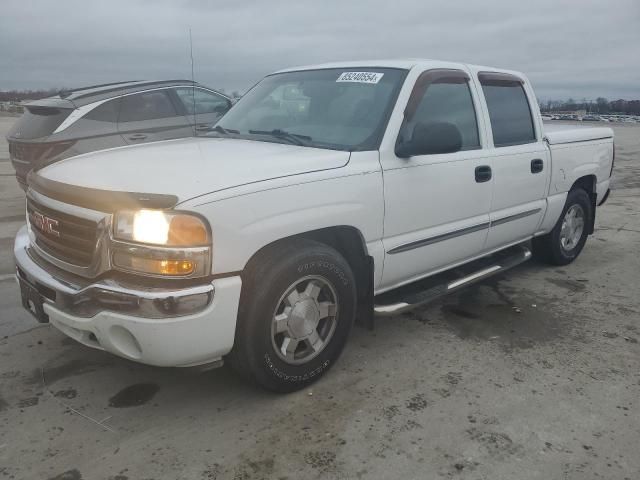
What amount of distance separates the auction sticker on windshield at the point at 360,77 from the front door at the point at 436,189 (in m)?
0.28

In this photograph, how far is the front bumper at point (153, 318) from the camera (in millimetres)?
2670

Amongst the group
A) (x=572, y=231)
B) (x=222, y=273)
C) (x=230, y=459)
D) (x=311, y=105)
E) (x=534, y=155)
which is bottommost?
(x=230, y=459)

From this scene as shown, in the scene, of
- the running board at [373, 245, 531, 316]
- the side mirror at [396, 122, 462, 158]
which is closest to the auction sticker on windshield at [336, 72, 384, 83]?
the side mirror at [396, 122, 462, 158]

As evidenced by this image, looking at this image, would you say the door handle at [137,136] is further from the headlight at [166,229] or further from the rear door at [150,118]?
the headlight at [166,229]

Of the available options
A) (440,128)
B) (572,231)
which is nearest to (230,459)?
(440,128)

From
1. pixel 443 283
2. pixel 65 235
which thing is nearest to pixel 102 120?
pixel 65 235

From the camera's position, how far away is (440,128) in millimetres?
3541

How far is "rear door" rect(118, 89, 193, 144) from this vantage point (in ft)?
22.5

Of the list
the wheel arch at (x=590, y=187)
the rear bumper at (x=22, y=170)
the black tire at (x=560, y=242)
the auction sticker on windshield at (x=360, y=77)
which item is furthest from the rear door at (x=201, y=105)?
the wheel arch at (x=590, y=187)

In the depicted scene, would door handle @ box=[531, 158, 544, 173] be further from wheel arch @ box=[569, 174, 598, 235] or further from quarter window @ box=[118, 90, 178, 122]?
quarter window @ box=[118, 90, 178, 122]

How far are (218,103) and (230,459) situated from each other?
19.5 ft

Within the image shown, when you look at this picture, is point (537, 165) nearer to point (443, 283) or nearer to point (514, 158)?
point (514, 158)

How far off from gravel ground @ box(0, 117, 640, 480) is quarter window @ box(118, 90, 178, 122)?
309cm

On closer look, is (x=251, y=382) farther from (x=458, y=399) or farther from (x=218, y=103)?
(x=218, y=103)
